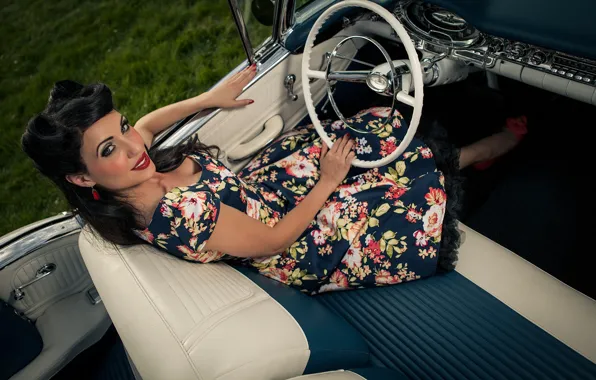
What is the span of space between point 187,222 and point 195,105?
559 millimetres

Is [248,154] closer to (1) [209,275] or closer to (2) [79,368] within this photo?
(1) [209,275]

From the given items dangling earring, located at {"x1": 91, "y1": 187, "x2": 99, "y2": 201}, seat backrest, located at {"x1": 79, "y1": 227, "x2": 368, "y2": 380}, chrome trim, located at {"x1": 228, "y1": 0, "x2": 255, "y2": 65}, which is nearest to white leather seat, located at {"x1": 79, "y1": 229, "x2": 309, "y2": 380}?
seat backrest, located at {"x1": 79, "y1": 227, "x2": 368, "y2": 380}

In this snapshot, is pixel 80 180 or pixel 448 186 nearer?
pixel 80 180

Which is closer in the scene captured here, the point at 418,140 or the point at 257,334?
the point at 257,334

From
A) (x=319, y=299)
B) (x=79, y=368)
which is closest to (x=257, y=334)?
(x=319, y=299)

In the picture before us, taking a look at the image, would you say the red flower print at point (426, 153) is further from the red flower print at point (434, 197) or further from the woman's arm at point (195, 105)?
the woman's arm at point (195, 105)

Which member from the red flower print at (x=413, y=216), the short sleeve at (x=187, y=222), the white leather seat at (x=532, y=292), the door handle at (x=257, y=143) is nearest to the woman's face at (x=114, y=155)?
the short sleeve at (x=187, y=222)

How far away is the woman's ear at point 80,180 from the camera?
3.76ft

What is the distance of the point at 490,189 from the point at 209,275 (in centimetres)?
119

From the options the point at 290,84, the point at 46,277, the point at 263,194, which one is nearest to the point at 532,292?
the point at 263,194

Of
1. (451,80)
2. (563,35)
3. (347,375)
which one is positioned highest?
(563,35)

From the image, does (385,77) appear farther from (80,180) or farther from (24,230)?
(24,230)

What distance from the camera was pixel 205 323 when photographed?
100 cm

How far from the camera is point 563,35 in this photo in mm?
1184
